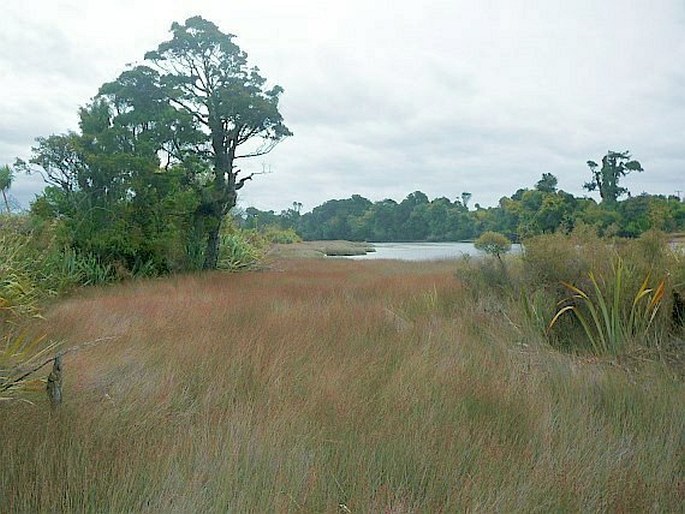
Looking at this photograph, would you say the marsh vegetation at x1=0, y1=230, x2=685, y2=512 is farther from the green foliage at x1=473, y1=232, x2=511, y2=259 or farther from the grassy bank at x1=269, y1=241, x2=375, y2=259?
the grassy bank at x1=269, y1=241, x2=375, y2=259

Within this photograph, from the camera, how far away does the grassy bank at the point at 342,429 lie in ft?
7.27

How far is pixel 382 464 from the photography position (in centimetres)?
251

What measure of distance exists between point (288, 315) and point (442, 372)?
309cm

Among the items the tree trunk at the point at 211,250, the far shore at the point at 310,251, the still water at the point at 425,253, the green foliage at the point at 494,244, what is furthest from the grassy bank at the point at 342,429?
the far shore at the point at 310,251

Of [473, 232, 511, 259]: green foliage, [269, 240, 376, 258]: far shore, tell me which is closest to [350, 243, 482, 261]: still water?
[473, 232, 511, 259]: green foliage

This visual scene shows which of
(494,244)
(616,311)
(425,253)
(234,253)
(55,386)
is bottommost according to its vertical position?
(425,253)

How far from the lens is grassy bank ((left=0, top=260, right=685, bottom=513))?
7.27 ft

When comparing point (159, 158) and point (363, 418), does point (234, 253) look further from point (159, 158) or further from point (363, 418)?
point (363, 418)

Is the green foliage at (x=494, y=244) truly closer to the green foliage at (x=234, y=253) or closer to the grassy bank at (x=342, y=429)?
the grassy bank at (x=342, y=429)

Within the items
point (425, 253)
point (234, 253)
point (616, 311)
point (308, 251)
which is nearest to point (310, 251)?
point (308, 251)

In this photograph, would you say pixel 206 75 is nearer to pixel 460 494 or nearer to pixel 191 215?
pixel 191 215

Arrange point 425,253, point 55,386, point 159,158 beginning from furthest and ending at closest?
point 425,253, point 159,158, point 55,386

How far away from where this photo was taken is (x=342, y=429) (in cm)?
288

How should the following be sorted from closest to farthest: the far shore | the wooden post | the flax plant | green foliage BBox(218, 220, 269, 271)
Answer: the wooden post → the flax plant → green foliage BBox(218, 220, 269, 271) → the far shore
